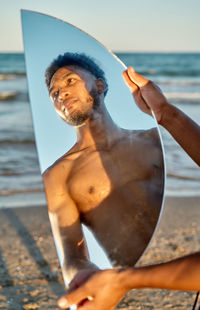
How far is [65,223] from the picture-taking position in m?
1.53

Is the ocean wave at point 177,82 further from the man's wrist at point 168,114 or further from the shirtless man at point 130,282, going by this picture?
the shirtless man at point 130,282

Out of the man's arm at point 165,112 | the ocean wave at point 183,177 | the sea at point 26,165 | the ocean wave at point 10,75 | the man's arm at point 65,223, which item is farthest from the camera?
the ocean wave at point 10,75

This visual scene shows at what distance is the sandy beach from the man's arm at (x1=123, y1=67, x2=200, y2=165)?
1.18 metres

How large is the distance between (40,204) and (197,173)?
207 cm

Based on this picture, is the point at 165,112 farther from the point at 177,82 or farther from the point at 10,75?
the point at 10,75

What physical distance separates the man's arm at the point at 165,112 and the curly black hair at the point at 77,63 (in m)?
0.11

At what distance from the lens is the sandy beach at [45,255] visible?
7.86 feet

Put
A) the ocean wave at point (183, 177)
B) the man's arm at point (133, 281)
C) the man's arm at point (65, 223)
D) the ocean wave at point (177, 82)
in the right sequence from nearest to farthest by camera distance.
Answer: the man's arm at point (133, 281) < the man's arm at point (65, 223) < the ocean wave at point (183, 177) < the ocean wave at point (177, 82)

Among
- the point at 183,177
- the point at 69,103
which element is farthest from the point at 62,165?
the point at 183,177

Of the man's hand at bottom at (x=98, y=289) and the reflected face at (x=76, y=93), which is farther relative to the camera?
the reflected face at (x=76, y=93)

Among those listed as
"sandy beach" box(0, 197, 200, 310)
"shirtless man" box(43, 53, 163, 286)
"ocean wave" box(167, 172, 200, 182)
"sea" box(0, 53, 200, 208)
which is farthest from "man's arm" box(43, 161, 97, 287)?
"ocean wave" box(167, 172, 200, 182)

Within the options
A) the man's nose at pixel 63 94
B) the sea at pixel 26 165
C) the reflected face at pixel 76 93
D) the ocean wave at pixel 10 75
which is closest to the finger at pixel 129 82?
the reflected face at pixel 76 93

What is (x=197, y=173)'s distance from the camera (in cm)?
505

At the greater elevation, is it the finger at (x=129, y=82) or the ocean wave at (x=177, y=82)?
the finger at (x=129, y=82)
